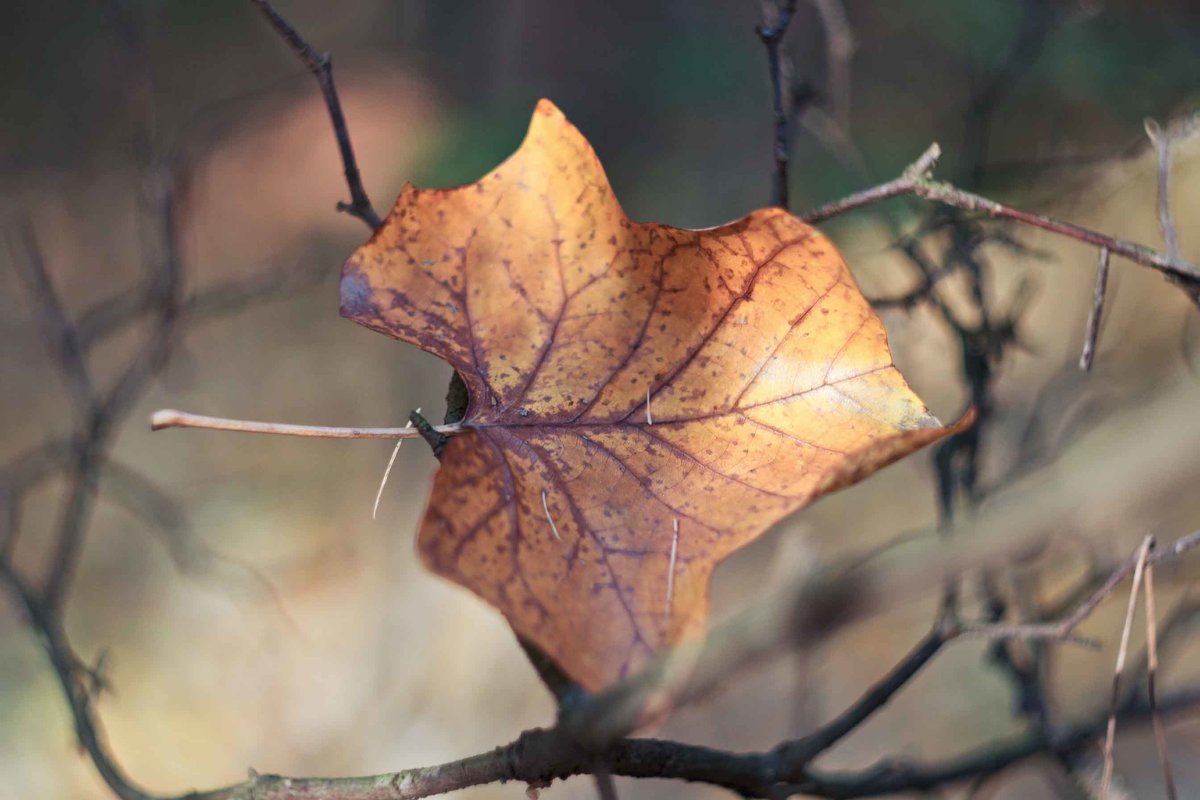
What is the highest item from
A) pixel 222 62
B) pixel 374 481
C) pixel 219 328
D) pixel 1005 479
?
pixel 222 62

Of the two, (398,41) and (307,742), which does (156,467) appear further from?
(398,41)

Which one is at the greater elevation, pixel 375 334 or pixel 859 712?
pixel 375 334

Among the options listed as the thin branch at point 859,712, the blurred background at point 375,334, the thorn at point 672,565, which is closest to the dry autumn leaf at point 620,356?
the thorn at point 672,565

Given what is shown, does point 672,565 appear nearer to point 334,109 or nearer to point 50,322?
point 334,109

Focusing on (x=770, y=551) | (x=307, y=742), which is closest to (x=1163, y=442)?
(x=770, y=551)

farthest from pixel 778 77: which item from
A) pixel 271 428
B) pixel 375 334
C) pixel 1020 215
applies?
pixel 375 334

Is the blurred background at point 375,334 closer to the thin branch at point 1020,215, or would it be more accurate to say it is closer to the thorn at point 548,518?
the thin branch at point 1020,215
